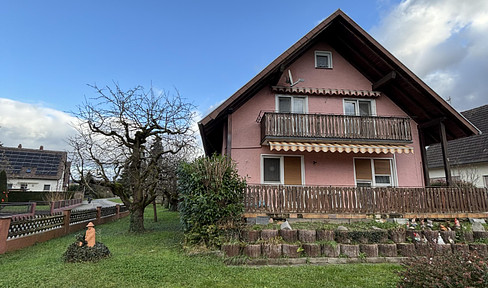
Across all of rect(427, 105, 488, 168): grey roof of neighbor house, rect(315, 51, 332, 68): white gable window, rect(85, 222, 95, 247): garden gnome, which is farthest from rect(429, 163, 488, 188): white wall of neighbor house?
rect(85, 222, 95, 247): garden gnome

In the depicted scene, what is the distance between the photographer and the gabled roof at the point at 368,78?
12.7 m

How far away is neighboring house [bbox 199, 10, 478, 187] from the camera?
12.8 m

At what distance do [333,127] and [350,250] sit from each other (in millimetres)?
6467

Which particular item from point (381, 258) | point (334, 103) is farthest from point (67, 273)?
point (334, 103)

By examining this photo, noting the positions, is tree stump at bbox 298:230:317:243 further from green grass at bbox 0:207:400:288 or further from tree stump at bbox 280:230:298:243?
green grass at bbox 0:207:400:288

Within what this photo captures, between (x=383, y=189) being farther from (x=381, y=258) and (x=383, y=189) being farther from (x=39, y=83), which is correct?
(x=39, y=83)

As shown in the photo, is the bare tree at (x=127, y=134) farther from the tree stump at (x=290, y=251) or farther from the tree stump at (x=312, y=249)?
the tree stump at (x=312, y=249)

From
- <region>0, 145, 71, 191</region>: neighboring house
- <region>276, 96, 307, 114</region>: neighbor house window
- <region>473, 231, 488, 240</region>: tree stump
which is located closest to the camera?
<region>473, 231, 488, 240</region>: tree stump

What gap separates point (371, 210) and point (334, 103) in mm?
6376

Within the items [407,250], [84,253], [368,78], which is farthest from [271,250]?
[368,78]

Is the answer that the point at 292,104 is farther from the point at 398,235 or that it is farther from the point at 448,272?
the point at 448,272

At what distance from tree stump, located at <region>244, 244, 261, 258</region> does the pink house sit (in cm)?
502

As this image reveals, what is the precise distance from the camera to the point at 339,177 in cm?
1402

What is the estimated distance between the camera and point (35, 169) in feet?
160
